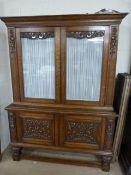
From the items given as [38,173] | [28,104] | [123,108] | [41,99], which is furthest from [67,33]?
[38,173]

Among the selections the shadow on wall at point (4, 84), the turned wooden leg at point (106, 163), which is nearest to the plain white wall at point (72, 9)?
the shadow on wall at point (4, 84)

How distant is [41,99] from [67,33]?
82 centimetres

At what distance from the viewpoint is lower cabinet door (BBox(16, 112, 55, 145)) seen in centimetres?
212

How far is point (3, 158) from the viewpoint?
2371 millimetres

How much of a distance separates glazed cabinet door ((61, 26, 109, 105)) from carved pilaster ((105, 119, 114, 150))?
0.78 feet

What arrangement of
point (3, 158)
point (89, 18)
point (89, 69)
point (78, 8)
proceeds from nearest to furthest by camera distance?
point (89, 18) < point (89, 69) < point (78, 8) < point (3, 158)

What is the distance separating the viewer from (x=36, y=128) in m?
2.18

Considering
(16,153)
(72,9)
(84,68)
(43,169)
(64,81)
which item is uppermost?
(72,9)

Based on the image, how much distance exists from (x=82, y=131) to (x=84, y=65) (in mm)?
787

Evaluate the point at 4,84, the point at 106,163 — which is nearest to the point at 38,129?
the point at 4,84

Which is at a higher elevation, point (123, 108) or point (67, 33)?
point (67, 33)

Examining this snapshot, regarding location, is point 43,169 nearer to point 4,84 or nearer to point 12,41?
point 4,84

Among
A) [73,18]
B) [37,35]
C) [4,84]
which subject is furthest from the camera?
[4,84]

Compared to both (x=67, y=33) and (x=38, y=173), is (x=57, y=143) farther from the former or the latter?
(x=67, y=33)
